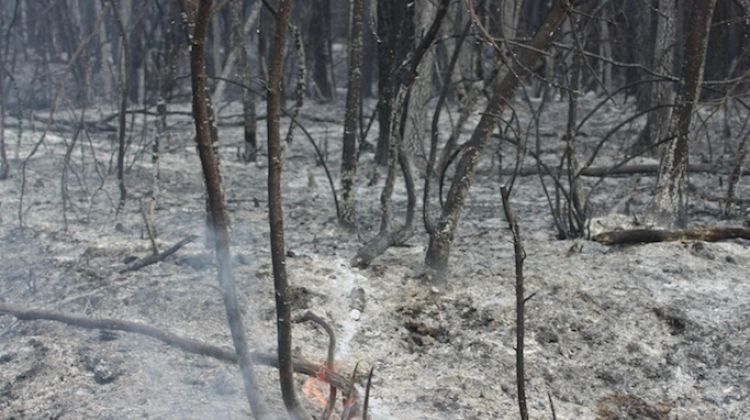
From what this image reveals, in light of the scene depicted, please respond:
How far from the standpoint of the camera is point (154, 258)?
18.1 feet

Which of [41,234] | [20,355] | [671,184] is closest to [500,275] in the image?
[671,184]

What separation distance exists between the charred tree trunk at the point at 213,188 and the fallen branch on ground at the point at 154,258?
239cm

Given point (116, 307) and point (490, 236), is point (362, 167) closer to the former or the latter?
point (490, 236)

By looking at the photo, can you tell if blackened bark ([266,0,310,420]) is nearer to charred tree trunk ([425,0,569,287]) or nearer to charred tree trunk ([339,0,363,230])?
charred tree trunk ([425,0,569,287])

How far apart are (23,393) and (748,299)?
3749mm

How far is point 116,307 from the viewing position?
16.1 feet

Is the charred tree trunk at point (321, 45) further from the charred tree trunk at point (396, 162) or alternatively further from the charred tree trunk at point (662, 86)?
the charred tree trunk at point (396, 162)

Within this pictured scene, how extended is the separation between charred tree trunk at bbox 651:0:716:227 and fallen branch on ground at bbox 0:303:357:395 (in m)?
2.76

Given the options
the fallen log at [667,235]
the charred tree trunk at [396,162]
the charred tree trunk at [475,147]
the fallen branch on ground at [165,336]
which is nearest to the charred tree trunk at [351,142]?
the charred tree trunk at [396,162]

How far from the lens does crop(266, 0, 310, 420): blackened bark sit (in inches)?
120

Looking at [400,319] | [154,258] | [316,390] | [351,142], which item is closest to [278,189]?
[316,390]

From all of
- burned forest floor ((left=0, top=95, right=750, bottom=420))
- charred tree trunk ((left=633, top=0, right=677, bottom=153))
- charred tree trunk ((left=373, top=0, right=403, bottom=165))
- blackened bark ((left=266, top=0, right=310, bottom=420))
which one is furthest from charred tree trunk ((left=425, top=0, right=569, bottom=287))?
charred tree trunk ((left=373, top=0, right=403, bottom=165))

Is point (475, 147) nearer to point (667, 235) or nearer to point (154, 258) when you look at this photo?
point (667, 235)

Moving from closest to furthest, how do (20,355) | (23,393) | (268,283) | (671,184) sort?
(23,393)
(20,355)
(268,283)
(671,184)
